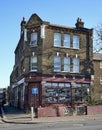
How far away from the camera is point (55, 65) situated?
3884 centimetres

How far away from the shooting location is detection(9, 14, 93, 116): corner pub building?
124ft

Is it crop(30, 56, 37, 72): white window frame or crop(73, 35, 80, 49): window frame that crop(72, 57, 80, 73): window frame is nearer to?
crop(73, 35, 80, 49): window frame

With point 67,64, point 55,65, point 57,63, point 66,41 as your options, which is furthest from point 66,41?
point 55,65

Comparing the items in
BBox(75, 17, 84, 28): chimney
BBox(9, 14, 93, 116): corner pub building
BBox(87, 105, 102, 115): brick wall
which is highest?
BBox(75, 17, 84, 28): chimney

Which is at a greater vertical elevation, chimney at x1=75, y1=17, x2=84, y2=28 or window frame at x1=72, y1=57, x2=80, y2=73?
chimney at x1=75, y1=17, x2=84, y2=28

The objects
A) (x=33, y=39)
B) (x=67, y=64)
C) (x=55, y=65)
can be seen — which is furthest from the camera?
(x=67, y=64)

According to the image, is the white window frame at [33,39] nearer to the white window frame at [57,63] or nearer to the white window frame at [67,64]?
the white window frame at [57,63]

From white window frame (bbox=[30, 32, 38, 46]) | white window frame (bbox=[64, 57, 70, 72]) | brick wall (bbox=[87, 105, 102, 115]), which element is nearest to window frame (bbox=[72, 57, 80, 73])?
white window frame (bbox=[64, 57, 70, 72])

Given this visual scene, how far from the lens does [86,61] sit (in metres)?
41.1

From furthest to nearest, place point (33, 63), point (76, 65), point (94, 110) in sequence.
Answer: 1. point (76, 65)
2. point (33, 63)
3. point (94, 110)

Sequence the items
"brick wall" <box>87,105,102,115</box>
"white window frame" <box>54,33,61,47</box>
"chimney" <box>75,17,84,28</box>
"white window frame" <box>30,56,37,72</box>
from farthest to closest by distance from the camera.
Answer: "chimney" <box>75,17,84,28</box> → "white window frame" <box>54,33,61,47</box> → "white window frame" <box>30,56,37,72</box> → "brick wall" <box>87,105,102,115</box>

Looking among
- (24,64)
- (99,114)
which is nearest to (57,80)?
(24,64)

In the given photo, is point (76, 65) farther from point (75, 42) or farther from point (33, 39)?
point (33, 39)

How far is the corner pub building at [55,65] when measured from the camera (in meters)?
37.7
